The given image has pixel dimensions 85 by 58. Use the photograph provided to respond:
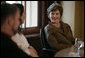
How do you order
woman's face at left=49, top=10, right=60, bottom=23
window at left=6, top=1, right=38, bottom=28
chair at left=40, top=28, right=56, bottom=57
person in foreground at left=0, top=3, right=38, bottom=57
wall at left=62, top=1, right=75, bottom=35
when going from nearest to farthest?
person in foreground at left=0, top=3, right=38, bottom=57
chair at left=40, top=28, right=56, bottom=57
woman's face at left=49, top=10, right=60, bottom=23
window at left=6, top=1, right=38, bottom=28
wall at left=62, top=1, right=75, bottom=35

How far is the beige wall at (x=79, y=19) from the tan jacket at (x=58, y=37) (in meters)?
1.41

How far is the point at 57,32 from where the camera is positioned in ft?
9.41

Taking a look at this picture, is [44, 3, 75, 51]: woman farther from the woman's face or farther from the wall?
the wall

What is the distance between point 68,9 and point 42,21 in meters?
0.70

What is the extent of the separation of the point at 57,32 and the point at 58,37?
2.9 inches

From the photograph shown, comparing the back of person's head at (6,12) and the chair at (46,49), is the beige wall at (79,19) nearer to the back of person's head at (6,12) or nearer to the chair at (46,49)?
the chair at (46,49)

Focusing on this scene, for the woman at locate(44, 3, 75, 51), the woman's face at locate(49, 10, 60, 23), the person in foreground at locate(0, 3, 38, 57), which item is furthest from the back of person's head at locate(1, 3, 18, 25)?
the woman's face at locate(49, 10, 60, 23)

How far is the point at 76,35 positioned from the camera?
4.52 metres

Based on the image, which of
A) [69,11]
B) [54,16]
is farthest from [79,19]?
[54,16]

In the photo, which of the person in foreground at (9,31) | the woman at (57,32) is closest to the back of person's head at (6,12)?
the person in foreground at (9,31)

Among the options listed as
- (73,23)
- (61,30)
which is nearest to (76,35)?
(73,23)

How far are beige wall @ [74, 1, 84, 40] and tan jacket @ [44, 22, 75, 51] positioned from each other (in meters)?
1.41

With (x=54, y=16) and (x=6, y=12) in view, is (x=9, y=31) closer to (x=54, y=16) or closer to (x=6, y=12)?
(x=6, y=12)

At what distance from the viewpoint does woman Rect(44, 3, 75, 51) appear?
2725mm
